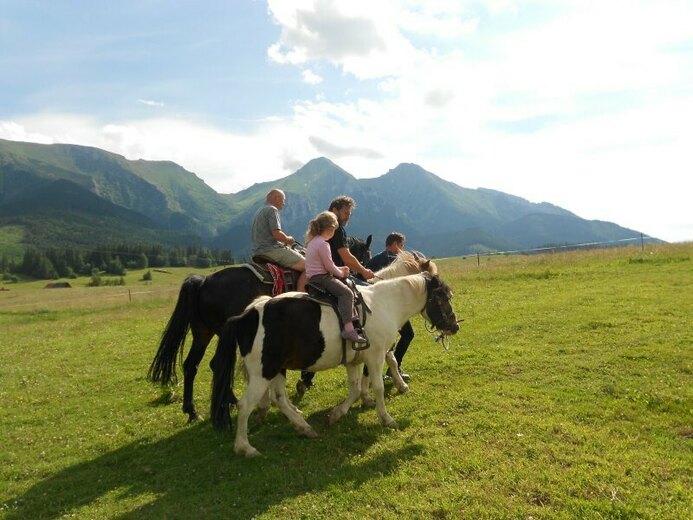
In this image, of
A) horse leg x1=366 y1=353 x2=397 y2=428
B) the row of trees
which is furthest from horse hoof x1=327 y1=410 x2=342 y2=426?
the row of trees

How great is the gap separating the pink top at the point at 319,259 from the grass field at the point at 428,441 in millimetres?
2625

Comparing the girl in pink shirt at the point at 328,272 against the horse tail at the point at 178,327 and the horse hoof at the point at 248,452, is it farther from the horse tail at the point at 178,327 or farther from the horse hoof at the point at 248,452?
the horse tail at the point at 178,327

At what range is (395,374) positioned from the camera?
8961 mm

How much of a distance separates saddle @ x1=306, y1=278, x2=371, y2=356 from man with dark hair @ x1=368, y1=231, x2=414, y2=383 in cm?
252

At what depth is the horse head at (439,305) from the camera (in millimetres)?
8398

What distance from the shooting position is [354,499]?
5.57 m

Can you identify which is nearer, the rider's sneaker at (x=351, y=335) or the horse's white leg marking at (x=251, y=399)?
the horse's white leg marking at (x=251, y=399)

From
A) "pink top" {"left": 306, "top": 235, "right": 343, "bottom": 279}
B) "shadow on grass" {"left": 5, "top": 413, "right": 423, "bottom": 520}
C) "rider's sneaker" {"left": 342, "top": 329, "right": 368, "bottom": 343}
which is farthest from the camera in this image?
"pink top" {"left": 306, "top": 235, "right": 343, "bottom": 279}

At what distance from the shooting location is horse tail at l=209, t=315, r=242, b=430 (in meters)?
6.94

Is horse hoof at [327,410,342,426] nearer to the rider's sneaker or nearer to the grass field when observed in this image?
the grass field

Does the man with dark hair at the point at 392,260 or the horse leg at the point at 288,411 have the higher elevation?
the man with dark hair at the point at 392,260

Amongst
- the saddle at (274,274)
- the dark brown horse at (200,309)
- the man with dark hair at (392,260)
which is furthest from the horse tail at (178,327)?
the man with dark hair at (392,260)

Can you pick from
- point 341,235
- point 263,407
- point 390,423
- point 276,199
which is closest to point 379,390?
point 390,423

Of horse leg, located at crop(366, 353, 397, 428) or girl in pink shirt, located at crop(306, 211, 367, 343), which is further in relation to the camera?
horse leg, located at crop(366, 353, 397, 428)
